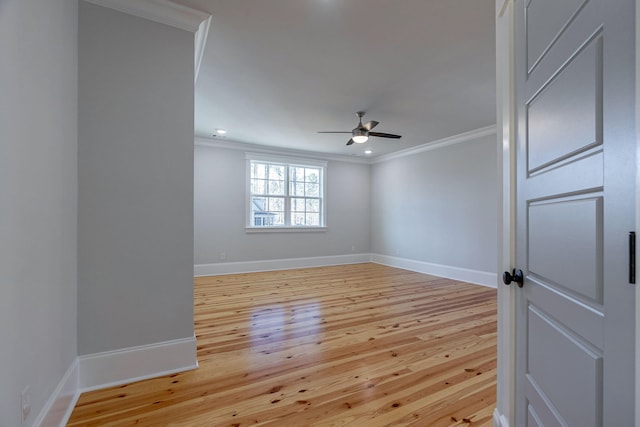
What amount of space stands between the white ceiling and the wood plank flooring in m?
2.59

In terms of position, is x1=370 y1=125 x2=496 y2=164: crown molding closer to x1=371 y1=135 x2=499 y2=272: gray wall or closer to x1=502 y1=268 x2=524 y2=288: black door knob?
x1=371 y1=135 x2=499 y2=272: gray wall

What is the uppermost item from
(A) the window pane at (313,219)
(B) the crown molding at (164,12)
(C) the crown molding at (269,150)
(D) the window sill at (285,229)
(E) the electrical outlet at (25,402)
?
(B) the crown molding at (164,12)

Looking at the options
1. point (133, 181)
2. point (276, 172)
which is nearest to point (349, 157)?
point (276, 172)

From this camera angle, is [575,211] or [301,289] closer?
[575,211]

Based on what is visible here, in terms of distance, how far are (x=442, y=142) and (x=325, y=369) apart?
484cm

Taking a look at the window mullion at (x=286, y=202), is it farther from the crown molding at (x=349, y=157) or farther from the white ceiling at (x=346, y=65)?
the white ceiling at (x=346, y=65)

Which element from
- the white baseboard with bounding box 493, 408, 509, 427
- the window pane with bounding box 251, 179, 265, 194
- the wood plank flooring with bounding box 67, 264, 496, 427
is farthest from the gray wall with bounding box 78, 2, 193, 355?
the window pane with bounding box 251, 179, 265, 194

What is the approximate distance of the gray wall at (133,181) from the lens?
1.90m

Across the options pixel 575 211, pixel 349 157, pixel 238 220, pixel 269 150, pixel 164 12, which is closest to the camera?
pixel 575 211

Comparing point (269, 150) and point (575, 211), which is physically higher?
point (269, 150)

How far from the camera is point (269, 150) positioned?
6191 mm

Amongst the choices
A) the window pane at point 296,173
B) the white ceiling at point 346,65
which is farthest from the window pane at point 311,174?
the white ceiling at point 346,65

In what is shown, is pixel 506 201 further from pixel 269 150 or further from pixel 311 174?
pixel 311 174

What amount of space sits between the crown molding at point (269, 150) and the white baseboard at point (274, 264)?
2289 millimetres
